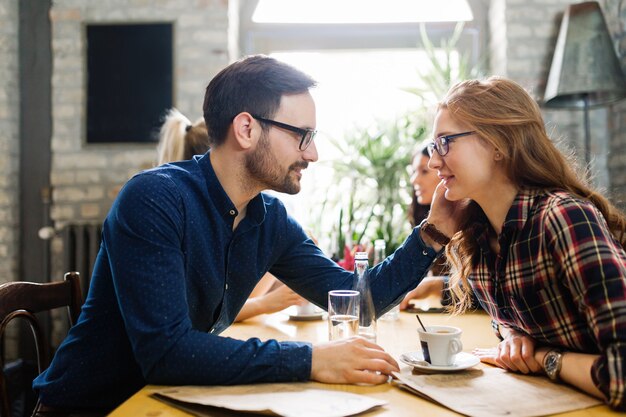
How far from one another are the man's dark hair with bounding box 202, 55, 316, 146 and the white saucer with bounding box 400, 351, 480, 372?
64cm

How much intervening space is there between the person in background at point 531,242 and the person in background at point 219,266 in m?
0.17

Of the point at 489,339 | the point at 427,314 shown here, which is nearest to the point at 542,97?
the point at 427,314

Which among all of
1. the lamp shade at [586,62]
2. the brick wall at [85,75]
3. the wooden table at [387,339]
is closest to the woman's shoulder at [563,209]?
the wooden table at [387,339]

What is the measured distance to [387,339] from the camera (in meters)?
1.61

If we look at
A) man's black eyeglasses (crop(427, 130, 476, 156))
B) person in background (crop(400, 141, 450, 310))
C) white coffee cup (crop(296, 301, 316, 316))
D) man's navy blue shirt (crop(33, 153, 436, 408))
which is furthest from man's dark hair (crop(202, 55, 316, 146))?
person in background (crop(400, 141, 450, 310))

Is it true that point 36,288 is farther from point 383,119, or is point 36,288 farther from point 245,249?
point 383,119

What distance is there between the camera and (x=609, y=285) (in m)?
1.02

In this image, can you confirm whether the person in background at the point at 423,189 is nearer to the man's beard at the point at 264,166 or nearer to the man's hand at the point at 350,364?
the man's beard at the point at 264,166

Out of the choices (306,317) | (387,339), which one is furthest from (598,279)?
(306,317)

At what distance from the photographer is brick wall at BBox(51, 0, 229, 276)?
4.01 metres

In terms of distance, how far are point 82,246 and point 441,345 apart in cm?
319

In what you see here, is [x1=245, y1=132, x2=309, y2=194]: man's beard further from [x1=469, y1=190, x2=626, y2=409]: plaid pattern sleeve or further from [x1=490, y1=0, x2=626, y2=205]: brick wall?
[x1=490, y1=0, x2=626, y2=205]: brick wall

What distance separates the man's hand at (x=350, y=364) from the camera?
1.14m

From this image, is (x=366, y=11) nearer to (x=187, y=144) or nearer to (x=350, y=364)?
(x=187, y=144)
